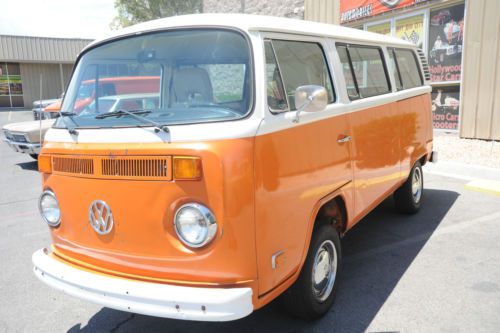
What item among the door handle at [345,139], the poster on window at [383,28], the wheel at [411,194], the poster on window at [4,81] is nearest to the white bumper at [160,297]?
the door handle at [345,139]

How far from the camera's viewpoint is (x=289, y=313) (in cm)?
328

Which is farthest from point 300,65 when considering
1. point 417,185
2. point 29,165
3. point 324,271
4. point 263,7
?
point 263,7

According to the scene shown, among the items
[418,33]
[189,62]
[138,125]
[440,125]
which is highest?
[418,33]

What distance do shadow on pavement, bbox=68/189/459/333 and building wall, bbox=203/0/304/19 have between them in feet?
37.4

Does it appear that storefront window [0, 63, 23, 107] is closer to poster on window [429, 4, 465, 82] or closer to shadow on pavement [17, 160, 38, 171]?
shadow on pavement [17, 160, 38, 171]

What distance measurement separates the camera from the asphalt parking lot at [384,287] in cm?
330

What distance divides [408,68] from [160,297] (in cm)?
442

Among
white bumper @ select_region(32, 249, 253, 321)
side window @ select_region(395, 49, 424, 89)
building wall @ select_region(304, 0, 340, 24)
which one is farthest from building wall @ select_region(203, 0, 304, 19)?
white bumper @ select_region(32, 249, 253, 321)

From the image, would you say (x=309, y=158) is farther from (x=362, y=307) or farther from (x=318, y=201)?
(x=362, y=307)

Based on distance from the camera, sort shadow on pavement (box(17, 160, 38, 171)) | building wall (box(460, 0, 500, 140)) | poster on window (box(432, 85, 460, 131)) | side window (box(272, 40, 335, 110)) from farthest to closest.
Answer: poster on window (box(432, 85, 460, 131)) → shadow on pavement (box(17, 160, 38, 171)) → building wall (box(460, 0, 500, 140)) → side window (box(272, 40, 335, 110))

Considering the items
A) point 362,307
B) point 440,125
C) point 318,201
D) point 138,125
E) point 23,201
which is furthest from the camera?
point 440,125

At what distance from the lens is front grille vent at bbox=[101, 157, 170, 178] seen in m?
2.56

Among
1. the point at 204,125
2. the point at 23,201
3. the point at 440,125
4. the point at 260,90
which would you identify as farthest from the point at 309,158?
the point at 440,125

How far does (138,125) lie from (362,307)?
2.19m
